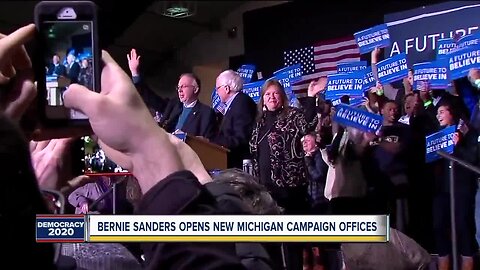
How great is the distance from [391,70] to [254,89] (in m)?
0.41

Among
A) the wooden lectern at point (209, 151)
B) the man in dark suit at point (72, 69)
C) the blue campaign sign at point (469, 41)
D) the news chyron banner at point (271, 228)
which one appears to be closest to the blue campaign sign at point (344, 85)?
the blue campaign sign at point (469, 41)

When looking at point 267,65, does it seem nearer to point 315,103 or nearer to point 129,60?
point 315,103

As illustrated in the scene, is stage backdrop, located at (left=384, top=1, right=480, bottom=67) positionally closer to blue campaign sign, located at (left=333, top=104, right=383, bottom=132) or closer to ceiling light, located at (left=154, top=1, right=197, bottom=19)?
blue campaign sign, located at (left=333, top=104, right=383, bottom=132)

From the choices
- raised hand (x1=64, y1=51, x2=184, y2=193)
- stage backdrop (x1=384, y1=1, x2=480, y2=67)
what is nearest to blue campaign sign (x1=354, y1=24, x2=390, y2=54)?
stage backdrop (x1=384, y1=1, x2=480, y2=67)

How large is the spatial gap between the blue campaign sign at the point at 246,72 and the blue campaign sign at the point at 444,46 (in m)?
0.50

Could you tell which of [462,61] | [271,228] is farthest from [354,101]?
[271,228]

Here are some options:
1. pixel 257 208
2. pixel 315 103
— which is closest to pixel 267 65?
pixel 315 103

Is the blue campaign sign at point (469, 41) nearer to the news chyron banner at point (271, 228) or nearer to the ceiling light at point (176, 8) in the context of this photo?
the ceiling light at point (176, 8)

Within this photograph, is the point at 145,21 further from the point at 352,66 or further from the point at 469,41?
the point at 469,41

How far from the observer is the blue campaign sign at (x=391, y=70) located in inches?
65.4

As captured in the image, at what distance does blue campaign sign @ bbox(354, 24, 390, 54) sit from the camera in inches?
65.0

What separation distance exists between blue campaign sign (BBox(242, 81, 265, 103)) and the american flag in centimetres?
11

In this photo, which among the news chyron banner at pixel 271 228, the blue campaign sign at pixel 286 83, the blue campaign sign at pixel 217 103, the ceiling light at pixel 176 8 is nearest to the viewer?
the news chyron banner at pixel 271 228

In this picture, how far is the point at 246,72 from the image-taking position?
57.2 inches
